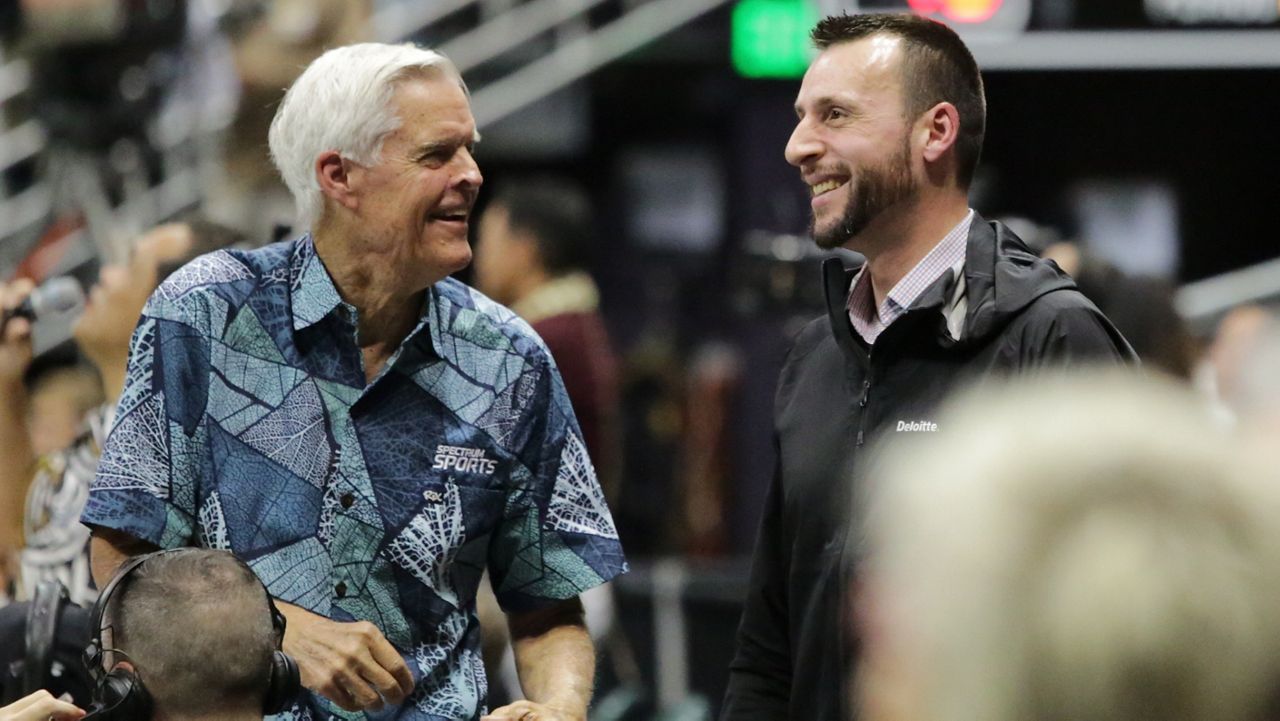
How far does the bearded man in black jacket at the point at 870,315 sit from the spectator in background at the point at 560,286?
7.70 feet

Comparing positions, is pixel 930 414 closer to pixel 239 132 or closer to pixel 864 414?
pixel 864 414

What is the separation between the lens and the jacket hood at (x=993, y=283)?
271cm

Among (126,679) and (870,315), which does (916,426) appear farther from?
(126,679)

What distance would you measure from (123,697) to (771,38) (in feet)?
20.1

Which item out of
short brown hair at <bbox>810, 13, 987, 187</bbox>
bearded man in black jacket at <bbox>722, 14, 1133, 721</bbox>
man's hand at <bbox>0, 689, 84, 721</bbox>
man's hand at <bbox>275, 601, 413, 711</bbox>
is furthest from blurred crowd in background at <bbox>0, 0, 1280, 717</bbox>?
man's hand at <bbox>0, 689, 84, 721</bbox>

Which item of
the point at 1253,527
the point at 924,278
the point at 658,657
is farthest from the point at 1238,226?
the point at 1253,527

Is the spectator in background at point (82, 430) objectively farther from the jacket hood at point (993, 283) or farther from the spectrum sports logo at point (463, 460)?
the jacket hood at point (993, 283)

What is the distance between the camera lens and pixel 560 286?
5.70 m

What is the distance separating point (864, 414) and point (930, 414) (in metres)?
0.13

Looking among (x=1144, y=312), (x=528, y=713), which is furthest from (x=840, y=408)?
(x=1144, y=312)

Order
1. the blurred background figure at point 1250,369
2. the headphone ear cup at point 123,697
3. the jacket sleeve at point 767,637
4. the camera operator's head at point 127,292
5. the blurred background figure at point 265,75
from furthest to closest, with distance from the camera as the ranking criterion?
the blurred background figure at point 265,75 < the camera operator's head at point 127,292 < the blurred background figure at point 1250,369 < the jacket sleeve at point 767,637 < the headphone ear cup at point 123,697

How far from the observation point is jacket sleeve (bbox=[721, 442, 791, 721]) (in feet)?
9.84

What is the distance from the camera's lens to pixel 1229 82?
416 inches

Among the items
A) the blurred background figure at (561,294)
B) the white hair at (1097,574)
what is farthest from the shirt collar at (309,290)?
the blurred background figure at (561,294)
